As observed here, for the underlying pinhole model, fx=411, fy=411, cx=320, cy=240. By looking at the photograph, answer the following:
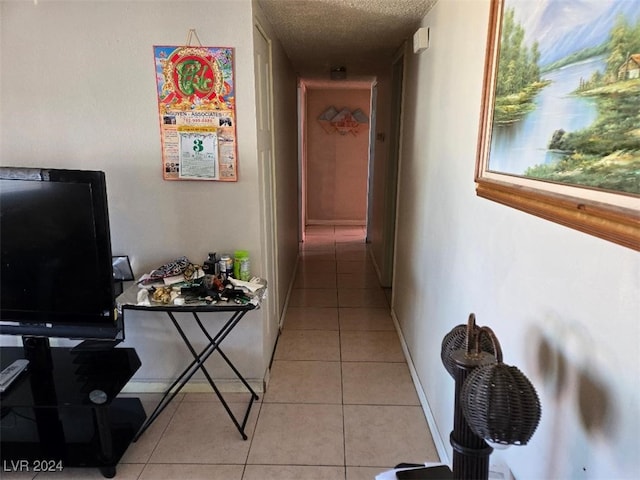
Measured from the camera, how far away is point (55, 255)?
167 centimetres

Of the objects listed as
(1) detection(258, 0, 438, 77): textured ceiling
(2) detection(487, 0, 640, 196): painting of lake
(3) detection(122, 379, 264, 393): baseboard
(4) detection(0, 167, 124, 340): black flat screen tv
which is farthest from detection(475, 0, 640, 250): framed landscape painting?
(3) detection(122, 379, 264, 393): baseboard

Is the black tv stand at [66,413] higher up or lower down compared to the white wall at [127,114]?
lower down

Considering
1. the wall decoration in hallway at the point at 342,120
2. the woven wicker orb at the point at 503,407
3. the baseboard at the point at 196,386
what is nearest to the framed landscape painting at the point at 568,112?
the woven wicker orb at the point at 503,407

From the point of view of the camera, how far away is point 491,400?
80 centimetres

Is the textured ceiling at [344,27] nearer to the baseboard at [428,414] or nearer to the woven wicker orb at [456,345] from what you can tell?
the woven wicker orb at [456,345]

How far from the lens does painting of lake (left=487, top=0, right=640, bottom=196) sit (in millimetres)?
711

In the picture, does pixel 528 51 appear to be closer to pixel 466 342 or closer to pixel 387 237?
pixel 466 342

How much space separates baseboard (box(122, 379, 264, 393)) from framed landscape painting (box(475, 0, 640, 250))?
5.56 ft

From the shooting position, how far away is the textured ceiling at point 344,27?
217cm

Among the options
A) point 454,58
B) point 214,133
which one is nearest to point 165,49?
point 214,133

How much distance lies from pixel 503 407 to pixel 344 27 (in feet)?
8.13

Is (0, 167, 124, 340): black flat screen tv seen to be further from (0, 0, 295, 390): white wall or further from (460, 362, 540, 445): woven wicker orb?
(460, 362, 540, 445): woven wicker orb

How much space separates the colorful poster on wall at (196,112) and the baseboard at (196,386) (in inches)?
45.2

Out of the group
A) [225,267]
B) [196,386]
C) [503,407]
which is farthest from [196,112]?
[503,407]
